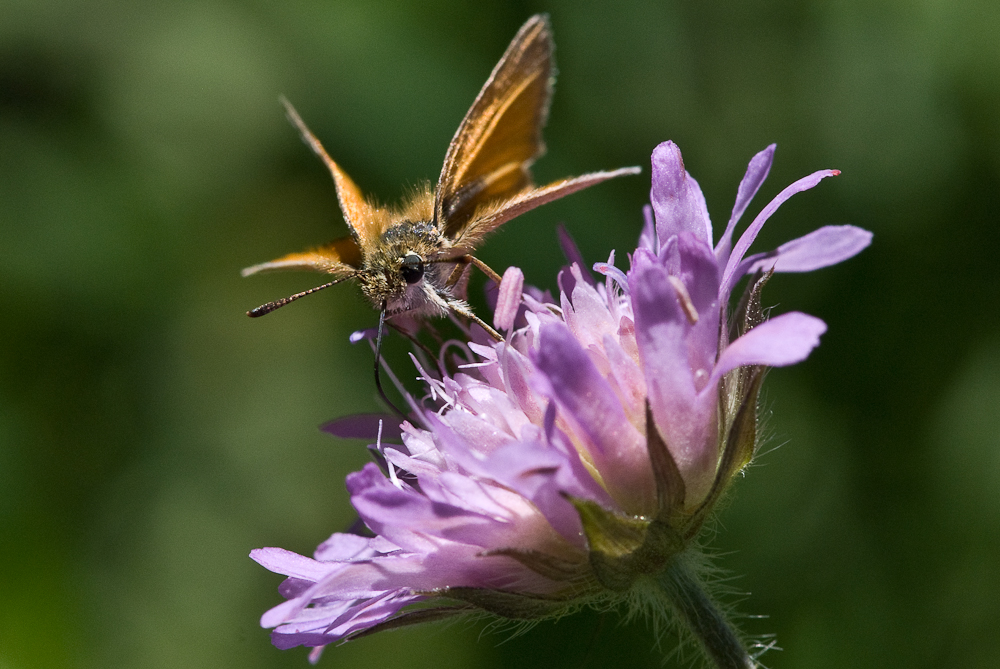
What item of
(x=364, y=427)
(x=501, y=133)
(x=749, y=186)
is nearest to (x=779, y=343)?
(x=749, y=186)

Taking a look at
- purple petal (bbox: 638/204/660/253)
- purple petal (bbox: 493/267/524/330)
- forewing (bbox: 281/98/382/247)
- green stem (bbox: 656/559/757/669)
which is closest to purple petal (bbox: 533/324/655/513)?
green stem (bbox: 656/559/757/669)

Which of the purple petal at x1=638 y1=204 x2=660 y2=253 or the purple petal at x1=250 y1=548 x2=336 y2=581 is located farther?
the purple petal at x1=638 y1=204 x2=660 y2=253

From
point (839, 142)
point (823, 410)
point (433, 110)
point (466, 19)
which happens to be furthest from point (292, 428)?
point (839, 142)

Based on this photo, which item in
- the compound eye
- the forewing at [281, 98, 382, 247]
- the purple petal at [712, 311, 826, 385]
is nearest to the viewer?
the purple petal at [712, 311, 826, 385]

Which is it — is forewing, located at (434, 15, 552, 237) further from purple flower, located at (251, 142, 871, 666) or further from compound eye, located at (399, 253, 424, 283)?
purple flower, located at (251, 142, 871, 666)

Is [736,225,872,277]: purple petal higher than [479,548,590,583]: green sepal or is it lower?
higher

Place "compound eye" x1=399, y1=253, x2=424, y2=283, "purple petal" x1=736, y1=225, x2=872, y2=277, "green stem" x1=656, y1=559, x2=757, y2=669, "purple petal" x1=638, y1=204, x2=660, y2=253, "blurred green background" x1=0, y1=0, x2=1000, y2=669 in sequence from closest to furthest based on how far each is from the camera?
"green stem" x1=656, y1=559, x2=757, y2=669 → "purple petal" x1=736, y1=225, x2=872, y2=277 → "purple petal" x1=638, y1=204, x2=660, y2=253 → "compound eye" x1=399, y1=253, x2=424, y2=283 → "blurred green background" x1=0, y1=0, x2=1000, y2=669

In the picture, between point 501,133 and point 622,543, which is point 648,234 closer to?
point 501,133
